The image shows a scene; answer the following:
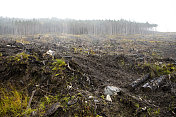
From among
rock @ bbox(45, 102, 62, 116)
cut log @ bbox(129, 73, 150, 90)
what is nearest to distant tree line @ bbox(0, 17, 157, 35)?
cut log @ bbox(129, 73, 150, 90)

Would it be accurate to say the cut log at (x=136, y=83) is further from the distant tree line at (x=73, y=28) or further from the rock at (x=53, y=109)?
the distant tree line at (x=73, y=28)

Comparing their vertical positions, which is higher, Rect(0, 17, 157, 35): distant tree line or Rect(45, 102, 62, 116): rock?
Rect(0, 17, 157, 35): distant tree line

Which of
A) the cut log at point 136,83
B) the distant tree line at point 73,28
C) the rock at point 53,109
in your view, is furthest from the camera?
the distant tree line at point 73,28

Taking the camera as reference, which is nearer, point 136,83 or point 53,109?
point 53,109

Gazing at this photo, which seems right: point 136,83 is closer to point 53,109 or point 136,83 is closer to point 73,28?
point 53,109

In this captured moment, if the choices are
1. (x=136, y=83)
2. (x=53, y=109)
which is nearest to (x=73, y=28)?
(x=136, y=83)

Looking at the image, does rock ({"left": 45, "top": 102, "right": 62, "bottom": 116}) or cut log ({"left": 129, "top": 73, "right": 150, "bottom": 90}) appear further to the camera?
cut log ({"left": 129, "top": 73, "right": 150, "bottom": 90})

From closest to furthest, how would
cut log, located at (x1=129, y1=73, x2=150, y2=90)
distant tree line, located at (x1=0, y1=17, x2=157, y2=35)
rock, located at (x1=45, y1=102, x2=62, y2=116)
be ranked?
1. rock, located at (x1=45, y1=102, x2=62, y2=116)
2. cut log, located at (x1=129, y1=73, x2=150, y2=90)
3. distant tree line, located at (x1=0, y1=17, x2=157, y2=35)

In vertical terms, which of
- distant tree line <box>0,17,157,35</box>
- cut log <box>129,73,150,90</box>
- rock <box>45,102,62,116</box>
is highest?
distant tree line <box>0,17,157,35</box>

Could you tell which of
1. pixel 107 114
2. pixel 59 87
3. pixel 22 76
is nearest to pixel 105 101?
pixel 107 114

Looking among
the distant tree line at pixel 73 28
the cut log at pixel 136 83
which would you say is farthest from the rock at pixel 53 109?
the distant tree line at pixel 73 28

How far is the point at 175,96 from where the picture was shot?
268cm

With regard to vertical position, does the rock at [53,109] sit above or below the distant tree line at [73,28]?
below

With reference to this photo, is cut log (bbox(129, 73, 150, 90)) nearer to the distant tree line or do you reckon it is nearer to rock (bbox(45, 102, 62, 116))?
rock (bbox(45, 102, 62, 116))
